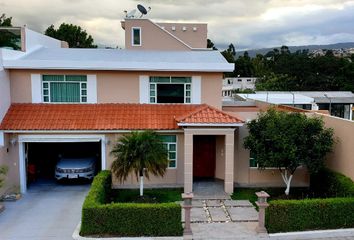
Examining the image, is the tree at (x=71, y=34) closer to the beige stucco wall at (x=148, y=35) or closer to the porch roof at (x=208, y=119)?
the beige stucco wall at (x=148, y=35)

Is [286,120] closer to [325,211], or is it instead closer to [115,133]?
[325,211]

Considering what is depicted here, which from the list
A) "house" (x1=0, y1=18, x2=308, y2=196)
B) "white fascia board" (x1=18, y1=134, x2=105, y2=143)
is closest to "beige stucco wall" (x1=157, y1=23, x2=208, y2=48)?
"house" (x1=0, y1=18, x2=308, y2=196)

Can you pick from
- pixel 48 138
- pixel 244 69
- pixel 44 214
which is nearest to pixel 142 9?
pixel 48 138

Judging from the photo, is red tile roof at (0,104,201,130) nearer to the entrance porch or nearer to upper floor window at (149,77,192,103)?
upper floor window at (149,77,192,103)

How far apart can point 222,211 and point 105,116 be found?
707 cm

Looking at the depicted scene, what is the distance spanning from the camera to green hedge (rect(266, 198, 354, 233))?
479 inches

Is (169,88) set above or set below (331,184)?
above

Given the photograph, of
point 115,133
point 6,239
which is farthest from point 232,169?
point 6,239

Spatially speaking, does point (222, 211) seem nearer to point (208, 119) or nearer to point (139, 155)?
point (139, 155)

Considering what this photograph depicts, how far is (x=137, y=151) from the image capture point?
1426 cm

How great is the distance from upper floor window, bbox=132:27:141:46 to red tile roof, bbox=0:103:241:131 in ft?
29.5

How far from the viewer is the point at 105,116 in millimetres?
17359

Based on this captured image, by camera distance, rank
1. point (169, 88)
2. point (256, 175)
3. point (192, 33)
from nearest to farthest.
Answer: point (256, 175)
point (169, 88)
point (192, 33)

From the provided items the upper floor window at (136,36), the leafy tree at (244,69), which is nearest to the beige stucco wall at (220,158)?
the upper floor window at (136,36)
